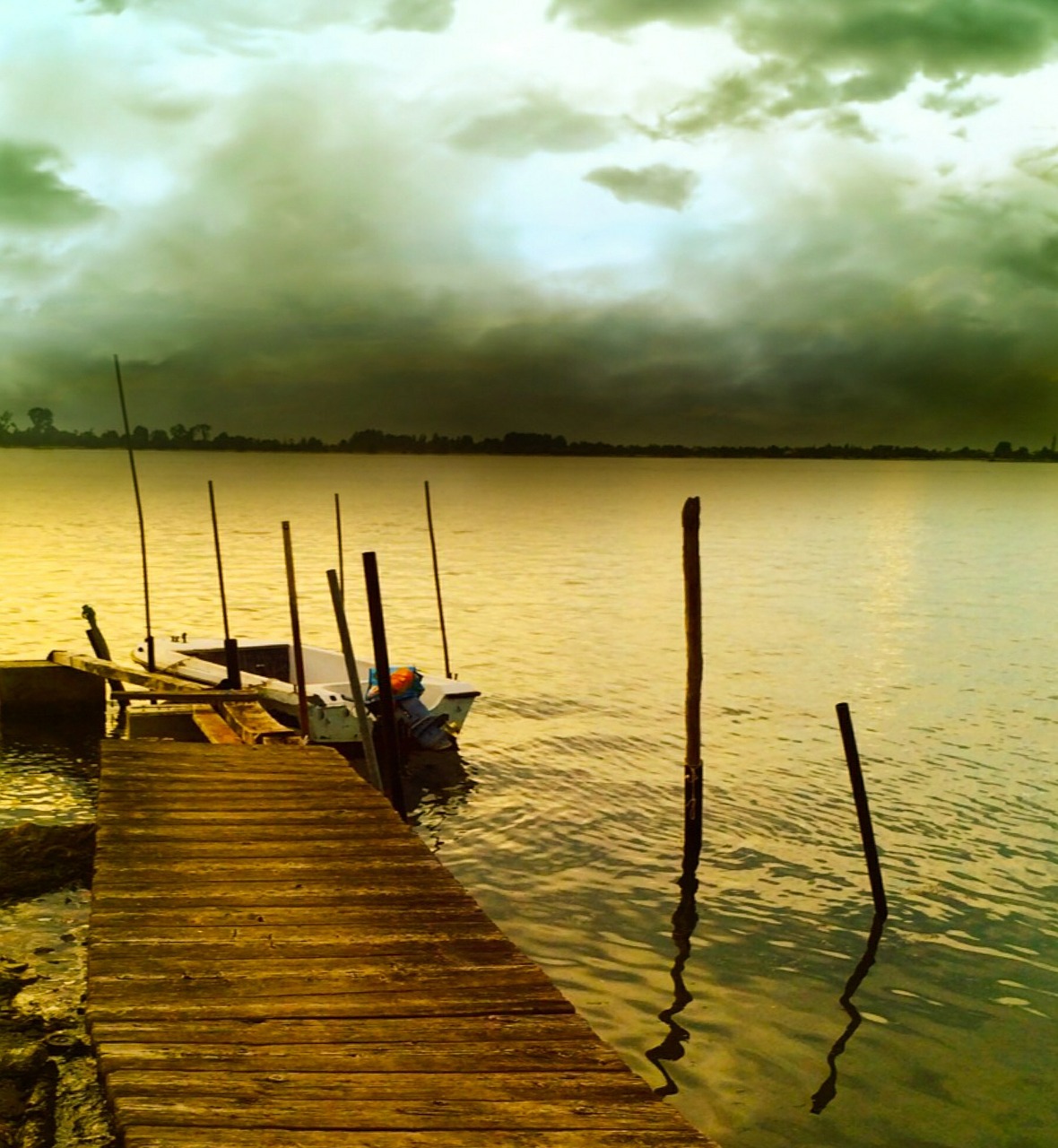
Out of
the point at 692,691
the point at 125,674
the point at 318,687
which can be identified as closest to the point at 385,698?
the point at 318,687

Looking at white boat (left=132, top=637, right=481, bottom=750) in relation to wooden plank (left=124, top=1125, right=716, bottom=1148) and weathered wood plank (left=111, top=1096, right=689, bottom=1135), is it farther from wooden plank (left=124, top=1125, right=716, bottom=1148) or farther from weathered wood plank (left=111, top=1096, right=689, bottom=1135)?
wooden plank (left=124, top=1125, right=716, bottom=1148)

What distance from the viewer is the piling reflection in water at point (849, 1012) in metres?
8.93

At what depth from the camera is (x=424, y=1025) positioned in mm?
5172

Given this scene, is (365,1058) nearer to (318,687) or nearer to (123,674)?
(318,687)

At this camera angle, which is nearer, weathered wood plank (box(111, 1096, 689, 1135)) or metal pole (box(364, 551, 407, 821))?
weathered wood plank (box(111, 1096, 689, 1135))

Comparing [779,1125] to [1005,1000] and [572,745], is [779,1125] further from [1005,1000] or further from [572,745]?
[572,745]

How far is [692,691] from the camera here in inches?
541

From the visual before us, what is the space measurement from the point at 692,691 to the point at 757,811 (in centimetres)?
390

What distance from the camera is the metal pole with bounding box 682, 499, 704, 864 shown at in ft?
44.6

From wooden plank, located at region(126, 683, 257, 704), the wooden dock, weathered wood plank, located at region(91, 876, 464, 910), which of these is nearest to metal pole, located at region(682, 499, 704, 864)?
the wooden dock

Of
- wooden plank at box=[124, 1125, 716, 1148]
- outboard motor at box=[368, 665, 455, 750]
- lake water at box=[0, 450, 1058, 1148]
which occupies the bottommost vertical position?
lake water at box=[0, 450, 1058, 1148]

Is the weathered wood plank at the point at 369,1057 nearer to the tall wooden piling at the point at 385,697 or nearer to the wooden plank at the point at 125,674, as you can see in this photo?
the tall wooden piling at the point at 385,697

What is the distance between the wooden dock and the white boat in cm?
846

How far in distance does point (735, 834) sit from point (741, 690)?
1128 cm
